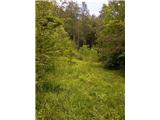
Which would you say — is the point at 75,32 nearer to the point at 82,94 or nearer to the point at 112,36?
the point at 112,36

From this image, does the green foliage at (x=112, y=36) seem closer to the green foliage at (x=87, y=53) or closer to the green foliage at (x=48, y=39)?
the green foliage at (x=87, y=53)

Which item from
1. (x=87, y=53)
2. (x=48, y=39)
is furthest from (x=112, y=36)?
(x=48, y=39)

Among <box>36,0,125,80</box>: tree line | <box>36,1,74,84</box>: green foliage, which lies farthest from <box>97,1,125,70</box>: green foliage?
<box>36,1,74,84</box>: green foliage

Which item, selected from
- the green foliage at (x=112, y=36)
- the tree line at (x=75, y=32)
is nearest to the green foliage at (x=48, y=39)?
the tree line at (x=75, y=32)

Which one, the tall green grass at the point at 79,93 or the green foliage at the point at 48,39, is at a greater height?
the green foliage at the point at 48,39

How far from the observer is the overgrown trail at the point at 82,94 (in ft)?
11.0

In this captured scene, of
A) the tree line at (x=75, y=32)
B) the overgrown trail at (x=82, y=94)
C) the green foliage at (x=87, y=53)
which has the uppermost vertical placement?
the tree line at (x=75, y=32)

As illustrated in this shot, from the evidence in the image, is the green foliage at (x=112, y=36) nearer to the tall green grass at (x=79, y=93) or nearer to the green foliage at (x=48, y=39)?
the tall green grass at (x=79, y=93)

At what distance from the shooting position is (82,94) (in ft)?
11.1
